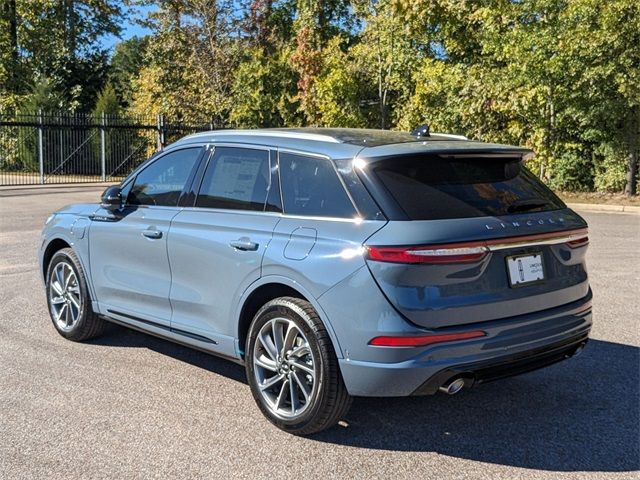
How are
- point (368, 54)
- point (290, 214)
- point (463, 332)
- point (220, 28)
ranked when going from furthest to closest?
1. point (220, 28)
2. point (368, 54)
3. point (290, 214)
4. point (463, 332)

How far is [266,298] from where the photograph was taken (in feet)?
13.6

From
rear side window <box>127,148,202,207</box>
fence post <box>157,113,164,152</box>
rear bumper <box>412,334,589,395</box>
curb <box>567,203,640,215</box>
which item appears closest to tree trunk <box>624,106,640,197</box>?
curb <box>567,203,640,215</box>

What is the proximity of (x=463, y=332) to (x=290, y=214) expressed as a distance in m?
1.24

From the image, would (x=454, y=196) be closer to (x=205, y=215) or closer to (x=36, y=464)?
(x=205, y=215)

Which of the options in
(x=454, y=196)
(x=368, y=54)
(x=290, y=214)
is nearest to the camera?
(x=454, y=196)

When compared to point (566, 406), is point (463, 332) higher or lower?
higher

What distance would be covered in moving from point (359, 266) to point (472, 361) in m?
0.77

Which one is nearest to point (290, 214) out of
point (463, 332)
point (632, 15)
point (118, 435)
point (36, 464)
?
point (463, 332)

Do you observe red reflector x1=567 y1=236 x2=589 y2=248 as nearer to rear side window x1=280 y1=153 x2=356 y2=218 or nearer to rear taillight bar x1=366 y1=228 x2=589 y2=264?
rear taillight bar x1=366 y1=228 x2=589 y2=264

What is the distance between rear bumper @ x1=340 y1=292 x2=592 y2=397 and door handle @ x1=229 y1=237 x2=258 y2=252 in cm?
92

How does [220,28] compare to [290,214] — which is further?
[220,28]

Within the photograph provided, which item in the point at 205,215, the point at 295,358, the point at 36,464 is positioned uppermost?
the point at 205,215

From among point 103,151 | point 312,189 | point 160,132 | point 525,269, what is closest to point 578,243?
point 525,269

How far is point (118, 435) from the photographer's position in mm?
3951
